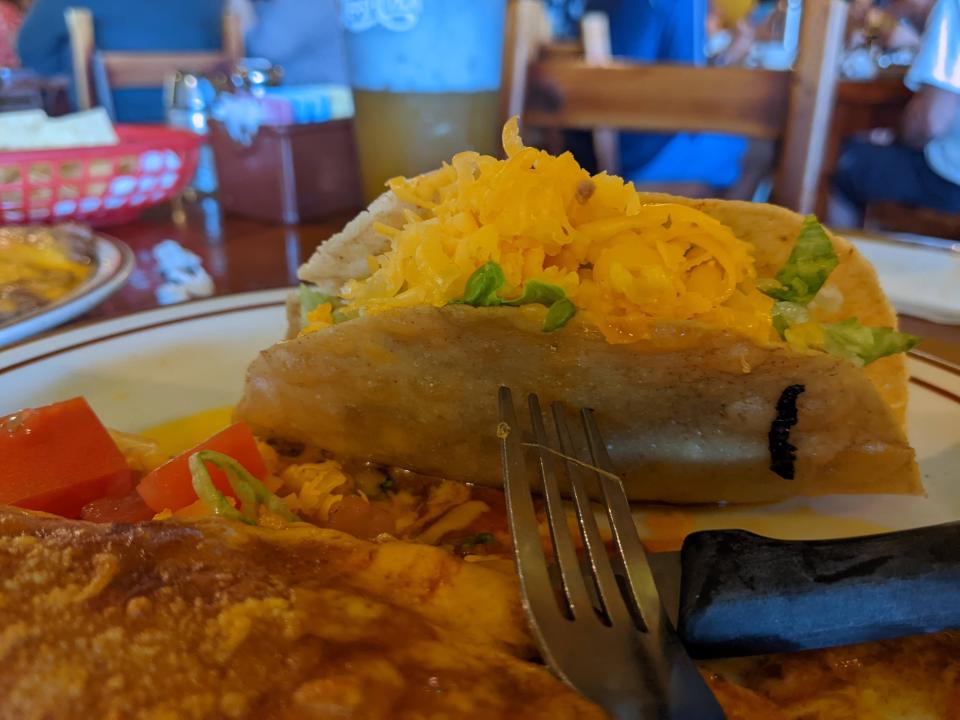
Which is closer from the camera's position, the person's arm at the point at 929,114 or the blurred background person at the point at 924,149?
the blurred background person at the point at 924,149

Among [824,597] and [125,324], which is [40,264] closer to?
[125,324]

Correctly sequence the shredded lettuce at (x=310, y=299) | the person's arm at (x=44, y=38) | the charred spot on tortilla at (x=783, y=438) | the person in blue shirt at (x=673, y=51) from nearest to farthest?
the charred spot on tortilla at (x=783, y=438) → the shredded lettuce at (x=310, y=299) → the person in blue shirt at (x=673, y=51) → the person's arm at (x=44, y=38)

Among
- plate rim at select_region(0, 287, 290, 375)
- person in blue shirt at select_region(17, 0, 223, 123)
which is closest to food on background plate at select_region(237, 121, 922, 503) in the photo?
plate rim at select_region(0, 287, 290, 375)

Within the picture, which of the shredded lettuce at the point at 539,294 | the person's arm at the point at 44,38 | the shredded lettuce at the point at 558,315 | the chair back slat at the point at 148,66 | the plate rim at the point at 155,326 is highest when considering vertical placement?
the person's arm at the point at 44,38

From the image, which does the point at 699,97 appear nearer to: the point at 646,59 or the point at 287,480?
the point at 287,480

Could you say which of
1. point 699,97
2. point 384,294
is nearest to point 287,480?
point 384,294

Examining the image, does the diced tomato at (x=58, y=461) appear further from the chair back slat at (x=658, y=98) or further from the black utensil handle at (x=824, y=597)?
the chair back slat at (x=658, y=98)

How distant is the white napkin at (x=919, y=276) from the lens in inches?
70.8

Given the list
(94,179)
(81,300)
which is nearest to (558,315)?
(81,300)

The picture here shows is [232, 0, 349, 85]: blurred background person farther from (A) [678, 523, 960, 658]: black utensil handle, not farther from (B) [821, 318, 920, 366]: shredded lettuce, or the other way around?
(A) [678, 523, 960, 658]: black utensil handle

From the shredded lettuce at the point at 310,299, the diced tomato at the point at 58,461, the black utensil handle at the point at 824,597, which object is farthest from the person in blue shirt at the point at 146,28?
the black utensil handle at the point at 824,597

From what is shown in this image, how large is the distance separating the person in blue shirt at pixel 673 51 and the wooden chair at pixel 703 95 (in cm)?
199

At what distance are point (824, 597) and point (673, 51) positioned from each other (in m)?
5.20

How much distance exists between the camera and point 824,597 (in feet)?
2.56
